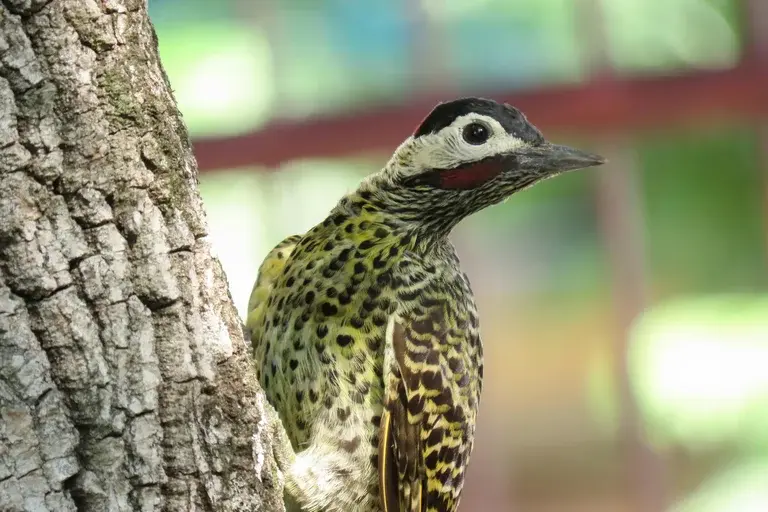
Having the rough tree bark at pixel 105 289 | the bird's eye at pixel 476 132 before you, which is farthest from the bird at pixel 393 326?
the rough tree bark at pixel 105 289

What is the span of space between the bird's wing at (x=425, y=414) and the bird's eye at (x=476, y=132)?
0.39 meters

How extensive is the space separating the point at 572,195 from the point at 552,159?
4.69m

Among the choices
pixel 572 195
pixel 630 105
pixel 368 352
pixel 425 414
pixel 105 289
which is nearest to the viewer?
pixel 105 289

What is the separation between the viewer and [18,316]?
1564 mm

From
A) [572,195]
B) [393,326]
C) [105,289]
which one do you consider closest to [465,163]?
[393,326]

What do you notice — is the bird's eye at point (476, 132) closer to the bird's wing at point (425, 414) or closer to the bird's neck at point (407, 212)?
the bird's neck at point (407, 212)

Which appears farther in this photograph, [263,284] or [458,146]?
[263,284]

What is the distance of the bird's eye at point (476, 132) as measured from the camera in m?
2.40

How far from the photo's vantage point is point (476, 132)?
2402 millimetres

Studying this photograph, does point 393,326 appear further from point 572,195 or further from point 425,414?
point 572,195

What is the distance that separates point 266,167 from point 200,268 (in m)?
4.52

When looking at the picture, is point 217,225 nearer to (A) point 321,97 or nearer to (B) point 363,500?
(A) point 321,97

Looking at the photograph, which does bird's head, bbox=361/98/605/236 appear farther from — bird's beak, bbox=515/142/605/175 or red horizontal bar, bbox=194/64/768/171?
red horizontal bar, bbox=194/64/768/171

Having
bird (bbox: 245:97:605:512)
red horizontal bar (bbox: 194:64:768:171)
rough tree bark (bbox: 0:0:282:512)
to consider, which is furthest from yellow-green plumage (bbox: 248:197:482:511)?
red horizontal bar (bbox: 194:64:768:171)
